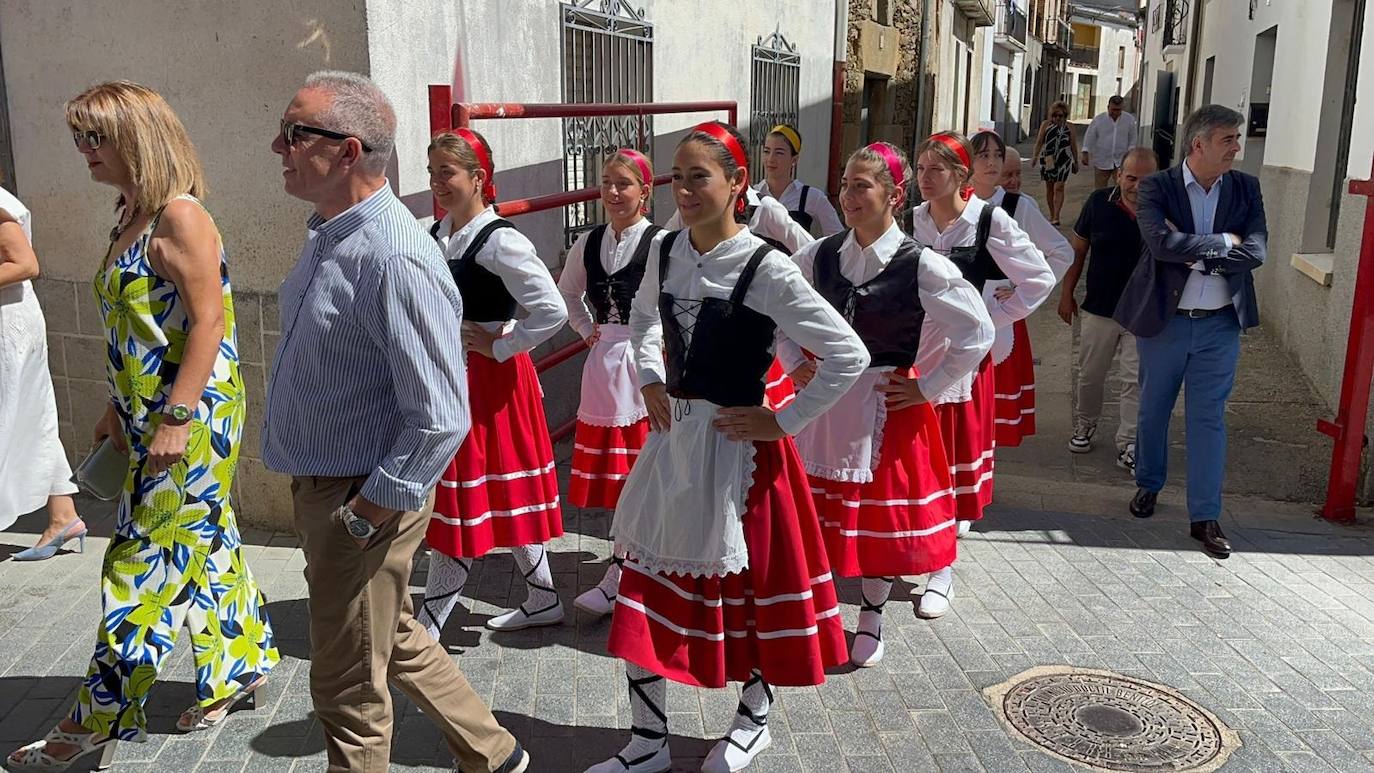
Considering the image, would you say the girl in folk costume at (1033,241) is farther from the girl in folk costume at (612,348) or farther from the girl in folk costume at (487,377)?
the girl in folk costume at (487,377)

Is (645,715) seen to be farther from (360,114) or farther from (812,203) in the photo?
(812,203)

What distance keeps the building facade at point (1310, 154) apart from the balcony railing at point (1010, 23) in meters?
19.6

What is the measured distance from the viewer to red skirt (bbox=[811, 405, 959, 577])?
4.04m

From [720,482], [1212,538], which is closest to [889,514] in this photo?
[720,482]

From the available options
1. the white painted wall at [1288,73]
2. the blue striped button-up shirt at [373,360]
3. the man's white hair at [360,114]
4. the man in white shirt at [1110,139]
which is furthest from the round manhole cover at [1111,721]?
the man in white shirt at [1110,139]

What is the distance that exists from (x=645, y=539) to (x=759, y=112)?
7.87 m

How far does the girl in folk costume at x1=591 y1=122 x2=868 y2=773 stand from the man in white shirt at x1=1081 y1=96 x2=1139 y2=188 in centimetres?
1609

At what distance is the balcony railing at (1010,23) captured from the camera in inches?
1283

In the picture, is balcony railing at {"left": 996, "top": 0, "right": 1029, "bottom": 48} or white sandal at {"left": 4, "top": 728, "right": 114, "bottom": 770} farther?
balcony railing at {"left": 996, "top": 0, "right": 1029, "bottom": 48}

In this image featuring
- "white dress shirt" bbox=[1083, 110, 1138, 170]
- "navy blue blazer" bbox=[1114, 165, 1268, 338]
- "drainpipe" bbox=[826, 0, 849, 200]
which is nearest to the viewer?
"navy blue blazer" bbox=[1114, 165, 1268, 338]

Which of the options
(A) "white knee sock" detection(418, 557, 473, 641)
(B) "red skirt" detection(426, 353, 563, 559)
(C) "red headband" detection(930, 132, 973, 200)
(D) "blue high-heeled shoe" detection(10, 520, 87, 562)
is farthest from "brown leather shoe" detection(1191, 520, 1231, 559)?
(D) "blue high-heeled shoe" detection(10, 520, 87, 562)

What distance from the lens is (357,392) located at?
254cm

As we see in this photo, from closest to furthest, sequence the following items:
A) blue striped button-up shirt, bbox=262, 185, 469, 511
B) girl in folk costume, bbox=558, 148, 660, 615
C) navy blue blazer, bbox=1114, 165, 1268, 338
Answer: blue striped button-up shirt, bbox=262, 185, 469, 511 < girl in folk costume, bbox=558, 148, 660, 615 < navy blue blazer, bbox=1114, 165, 1268, 338

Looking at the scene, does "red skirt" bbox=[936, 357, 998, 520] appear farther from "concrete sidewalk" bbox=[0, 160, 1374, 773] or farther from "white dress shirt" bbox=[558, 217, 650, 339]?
"white dress shirt" bbox=[558, 217, 650, 339]
